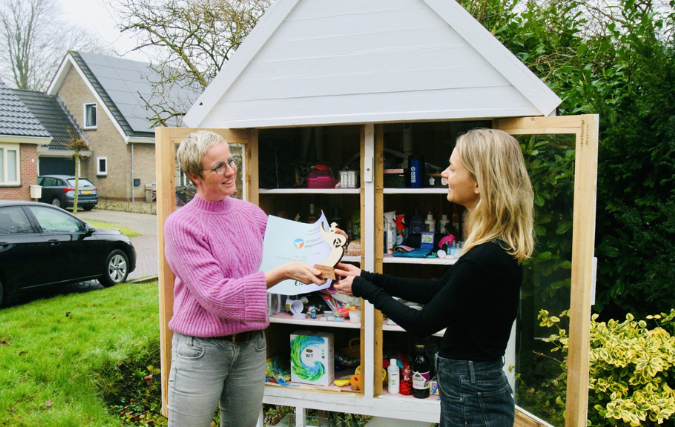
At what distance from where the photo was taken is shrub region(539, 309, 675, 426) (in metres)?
2.84

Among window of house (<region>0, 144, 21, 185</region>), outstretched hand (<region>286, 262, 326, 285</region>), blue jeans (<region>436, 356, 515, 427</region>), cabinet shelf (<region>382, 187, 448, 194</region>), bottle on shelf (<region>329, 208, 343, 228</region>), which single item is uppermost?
window of house (<region>0, 144, 21, 185</region>)

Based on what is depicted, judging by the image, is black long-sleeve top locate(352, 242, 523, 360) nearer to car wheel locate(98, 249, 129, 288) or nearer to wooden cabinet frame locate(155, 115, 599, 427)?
wooden cabinet frame locate(155, 115, 599, 427)

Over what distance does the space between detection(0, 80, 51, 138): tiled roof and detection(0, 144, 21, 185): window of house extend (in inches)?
25.1

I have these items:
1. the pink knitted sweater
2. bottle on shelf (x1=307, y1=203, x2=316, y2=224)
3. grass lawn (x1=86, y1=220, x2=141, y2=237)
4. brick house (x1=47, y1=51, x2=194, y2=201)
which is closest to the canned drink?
bottle on shelf (x1=307, y1=203, x2=316, y2=224)

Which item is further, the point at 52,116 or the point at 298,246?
the point at 52,116

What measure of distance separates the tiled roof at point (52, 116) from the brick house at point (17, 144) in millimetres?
5607

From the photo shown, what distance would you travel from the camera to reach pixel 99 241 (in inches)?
297

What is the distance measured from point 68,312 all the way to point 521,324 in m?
5.20

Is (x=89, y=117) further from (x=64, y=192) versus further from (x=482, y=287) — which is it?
(x=482, y=287)

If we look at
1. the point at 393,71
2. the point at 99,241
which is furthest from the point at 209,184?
the point at 99,241

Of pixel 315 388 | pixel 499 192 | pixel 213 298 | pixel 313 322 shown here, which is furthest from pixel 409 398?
pixel 499 192

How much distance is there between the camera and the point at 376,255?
3268 millimetres

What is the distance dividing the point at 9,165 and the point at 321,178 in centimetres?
1542

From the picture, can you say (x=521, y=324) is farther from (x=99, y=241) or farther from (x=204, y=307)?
(x=99, y=241)
